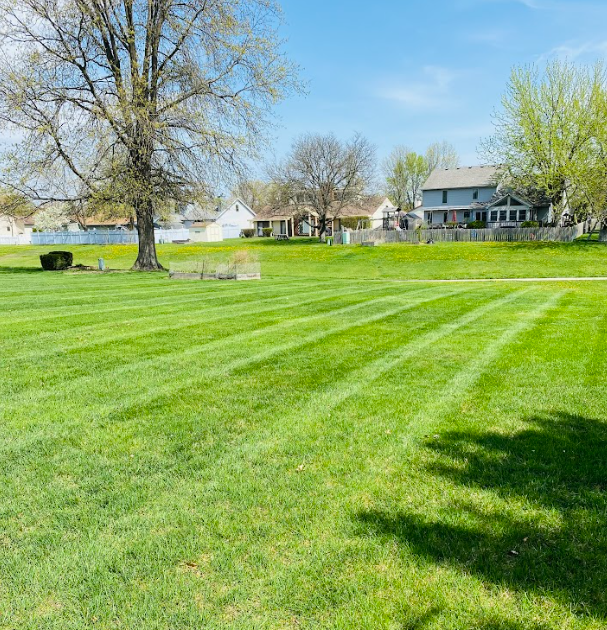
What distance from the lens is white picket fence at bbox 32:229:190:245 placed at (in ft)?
179

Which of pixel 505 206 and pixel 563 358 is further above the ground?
pixel 505 206

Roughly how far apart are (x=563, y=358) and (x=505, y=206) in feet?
157

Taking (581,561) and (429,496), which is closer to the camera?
(581,561)

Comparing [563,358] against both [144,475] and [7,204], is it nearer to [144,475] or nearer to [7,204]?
[144,475]

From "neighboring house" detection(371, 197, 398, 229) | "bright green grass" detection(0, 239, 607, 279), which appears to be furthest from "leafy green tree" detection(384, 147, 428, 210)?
"bright green grass" detection(0, 239, 607, 279)

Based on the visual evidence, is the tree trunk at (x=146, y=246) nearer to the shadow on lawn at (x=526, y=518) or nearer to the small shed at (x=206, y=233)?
the shadow on lawn at (x=526, y=518)

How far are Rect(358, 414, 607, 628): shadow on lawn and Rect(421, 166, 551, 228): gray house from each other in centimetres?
4874

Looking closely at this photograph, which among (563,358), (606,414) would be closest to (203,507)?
(606,414)

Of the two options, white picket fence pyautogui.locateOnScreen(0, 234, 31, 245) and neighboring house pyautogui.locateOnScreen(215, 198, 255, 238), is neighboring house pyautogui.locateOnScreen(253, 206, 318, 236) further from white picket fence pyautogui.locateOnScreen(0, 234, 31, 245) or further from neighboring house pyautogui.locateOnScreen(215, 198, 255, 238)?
white picket fence pyautogui.locateOnScreen(0, 234, 31, 245)

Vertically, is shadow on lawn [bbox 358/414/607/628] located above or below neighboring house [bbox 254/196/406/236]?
below

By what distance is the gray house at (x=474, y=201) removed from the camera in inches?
1932

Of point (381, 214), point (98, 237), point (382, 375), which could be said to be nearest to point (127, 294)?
point (382, 375)

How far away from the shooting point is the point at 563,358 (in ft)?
21.0

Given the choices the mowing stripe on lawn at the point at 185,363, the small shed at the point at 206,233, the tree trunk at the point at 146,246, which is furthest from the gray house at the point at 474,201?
the mowing stripe on lawn at the point at 185,363
